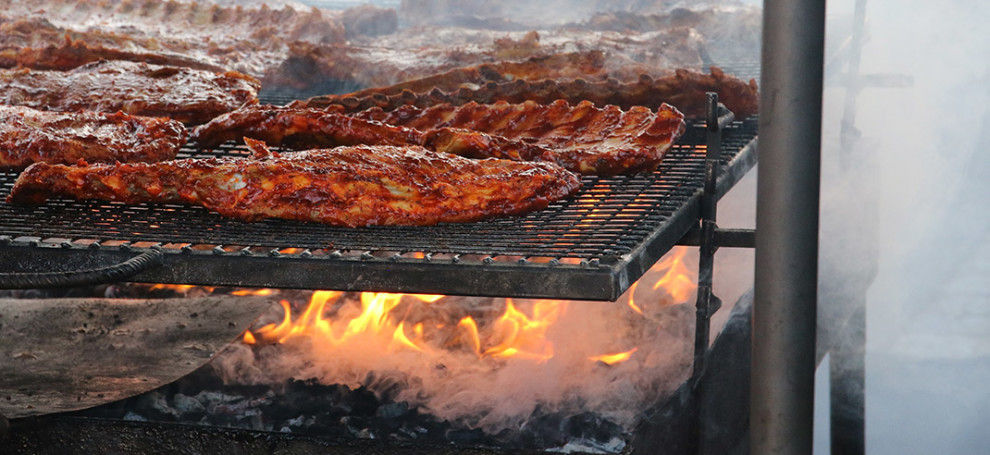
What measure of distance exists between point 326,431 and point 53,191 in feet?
3.02

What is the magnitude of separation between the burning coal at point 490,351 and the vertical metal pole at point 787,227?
130 cm

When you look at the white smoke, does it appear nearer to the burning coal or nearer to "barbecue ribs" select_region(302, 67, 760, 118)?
"barbecue ribs" select_region(302, 67, 760, 118)

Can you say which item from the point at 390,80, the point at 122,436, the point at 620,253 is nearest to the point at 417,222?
the point at 620,253

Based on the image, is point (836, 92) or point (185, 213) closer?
point (185, 213)

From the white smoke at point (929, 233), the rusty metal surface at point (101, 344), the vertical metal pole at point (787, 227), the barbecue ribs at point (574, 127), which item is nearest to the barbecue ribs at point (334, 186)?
the barbecue ribs at point (574, 127)

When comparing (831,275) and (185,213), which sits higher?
(185,213)

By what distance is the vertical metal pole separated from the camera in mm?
1222

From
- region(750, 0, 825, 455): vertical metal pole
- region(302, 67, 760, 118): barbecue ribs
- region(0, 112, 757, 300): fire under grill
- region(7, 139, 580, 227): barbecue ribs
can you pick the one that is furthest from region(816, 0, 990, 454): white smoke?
region(750, 0, 825, 455): vertical metal pole

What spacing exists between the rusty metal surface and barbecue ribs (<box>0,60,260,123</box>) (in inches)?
29.1

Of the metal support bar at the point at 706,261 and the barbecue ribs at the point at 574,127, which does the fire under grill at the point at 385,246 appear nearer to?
the metal support bar at the point at 706,261

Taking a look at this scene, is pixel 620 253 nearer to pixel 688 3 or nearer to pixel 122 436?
pixel 122 436

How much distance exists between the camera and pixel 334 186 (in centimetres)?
203

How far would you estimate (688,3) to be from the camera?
7.07 meters

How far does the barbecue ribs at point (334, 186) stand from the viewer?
2.00 metres
